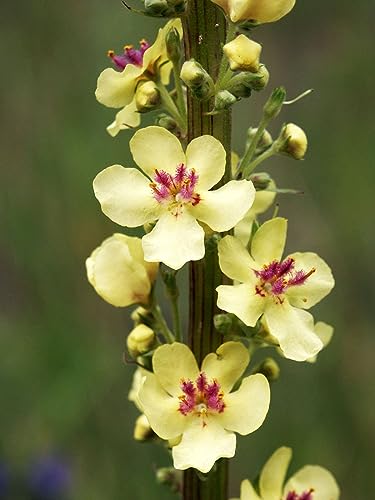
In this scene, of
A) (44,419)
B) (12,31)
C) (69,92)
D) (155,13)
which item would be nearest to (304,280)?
(155,13)

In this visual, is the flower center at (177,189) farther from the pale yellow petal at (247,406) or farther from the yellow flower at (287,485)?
the yellow flower at (287,485)

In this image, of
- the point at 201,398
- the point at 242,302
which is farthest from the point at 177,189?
the point at 201,398

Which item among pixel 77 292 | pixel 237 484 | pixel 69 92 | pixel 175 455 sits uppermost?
pixel 69 92

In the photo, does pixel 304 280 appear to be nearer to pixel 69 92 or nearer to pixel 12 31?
pixel 69 92

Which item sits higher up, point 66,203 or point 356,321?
point 66,203

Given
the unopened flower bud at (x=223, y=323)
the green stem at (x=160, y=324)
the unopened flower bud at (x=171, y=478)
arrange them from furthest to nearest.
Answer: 1. the unopened flower bud at (x=171, y=478)
2. the green stem at (x=160, y=324)
3. the unopened flower bud at (x=223, y=323)

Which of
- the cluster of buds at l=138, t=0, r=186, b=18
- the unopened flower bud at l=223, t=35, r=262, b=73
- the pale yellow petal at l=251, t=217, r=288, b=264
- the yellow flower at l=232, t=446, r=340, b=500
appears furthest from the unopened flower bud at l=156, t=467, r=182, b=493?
the cluster of buds at l=138, t=0, r=186, b=18

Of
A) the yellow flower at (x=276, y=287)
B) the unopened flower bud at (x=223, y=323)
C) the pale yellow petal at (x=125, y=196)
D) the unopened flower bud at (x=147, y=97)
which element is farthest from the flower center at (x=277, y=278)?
the unopened flower bud at (x=147, y=97)
